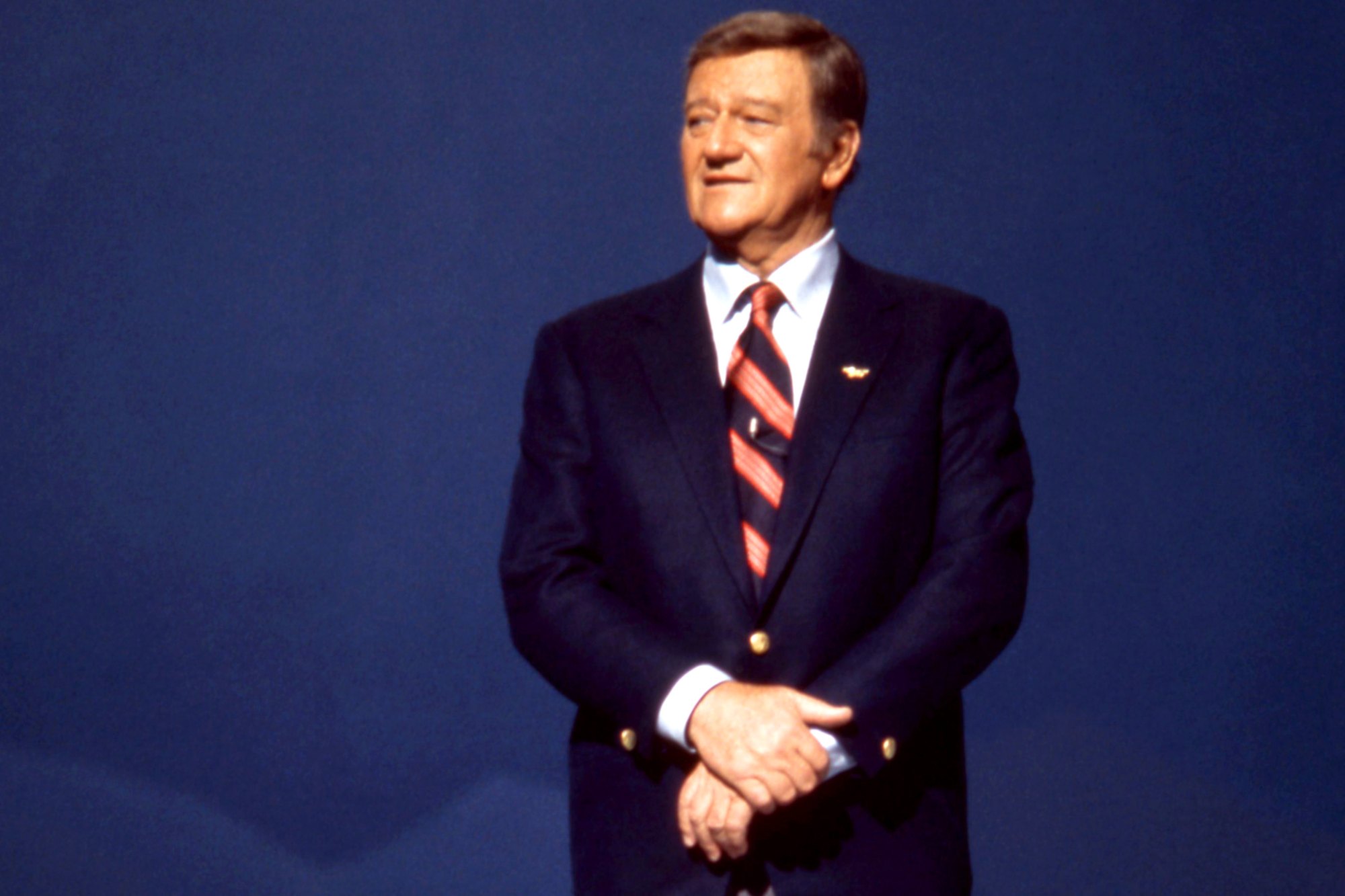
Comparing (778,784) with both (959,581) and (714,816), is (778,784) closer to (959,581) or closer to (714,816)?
(714,816)

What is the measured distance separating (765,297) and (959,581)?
0.37m

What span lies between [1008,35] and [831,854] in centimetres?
144

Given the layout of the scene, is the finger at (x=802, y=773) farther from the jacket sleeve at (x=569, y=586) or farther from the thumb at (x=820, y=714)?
the jacket sleeve at (x=569, y=586)

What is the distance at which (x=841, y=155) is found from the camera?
173cm

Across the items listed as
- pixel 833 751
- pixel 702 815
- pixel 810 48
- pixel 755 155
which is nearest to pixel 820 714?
pixel 833 751

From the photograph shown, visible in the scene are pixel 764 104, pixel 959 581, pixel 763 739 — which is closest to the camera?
pixel 763 739

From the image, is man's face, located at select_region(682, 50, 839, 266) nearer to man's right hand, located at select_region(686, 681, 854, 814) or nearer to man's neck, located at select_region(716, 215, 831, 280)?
man's neck, located at select_region(716, 215, 831, 280)

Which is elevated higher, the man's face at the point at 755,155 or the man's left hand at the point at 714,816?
the man's face at the point at 755,155

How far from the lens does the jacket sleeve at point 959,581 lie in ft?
4.99

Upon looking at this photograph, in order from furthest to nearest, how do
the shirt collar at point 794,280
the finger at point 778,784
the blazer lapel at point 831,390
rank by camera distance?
the shirt collar at point 794,280, the blazer lapel at point 831,390, the finger at point 778,784

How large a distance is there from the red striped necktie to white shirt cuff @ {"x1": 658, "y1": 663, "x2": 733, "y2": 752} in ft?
0.39

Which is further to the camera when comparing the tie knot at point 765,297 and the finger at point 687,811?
the tie knot at point 765,297

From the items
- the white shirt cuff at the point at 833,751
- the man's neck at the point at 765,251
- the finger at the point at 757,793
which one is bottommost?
the finger at the point at 757,793

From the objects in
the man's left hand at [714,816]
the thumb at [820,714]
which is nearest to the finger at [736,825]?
the man's left hand at [714,816]
